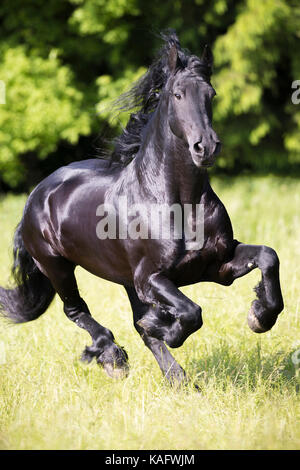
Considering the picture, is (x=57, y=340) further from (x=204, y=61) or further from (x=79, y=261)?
(x=204, y=61)

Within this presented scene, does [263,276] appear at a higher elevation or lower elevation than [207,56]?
lower

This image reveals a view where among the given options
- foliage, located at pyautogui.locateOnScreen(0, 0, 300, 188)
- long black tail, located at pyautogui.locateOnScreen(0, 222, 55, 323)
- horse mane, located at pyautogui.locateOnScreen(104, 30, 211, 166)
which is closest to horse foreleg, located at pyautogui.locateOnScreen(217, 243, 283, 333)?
horse mane, located at pyautogui.locateOnScreen(104, 30, 211, 166)

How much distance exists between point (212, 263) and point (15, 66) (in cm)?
1214

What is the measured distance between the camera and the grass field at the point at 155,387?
329cm

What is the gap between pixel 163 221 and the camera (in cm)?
371

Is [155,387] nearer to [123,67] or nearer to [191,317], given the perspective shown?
[191,317]

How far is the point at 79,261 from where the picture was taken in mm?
4562

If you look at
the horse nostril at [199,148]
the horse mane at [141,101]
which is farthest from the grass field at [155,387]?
the horse nostril at [199,148]

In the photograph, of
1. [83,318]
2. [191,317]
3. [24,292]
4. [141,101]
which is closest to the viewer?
[191,317]

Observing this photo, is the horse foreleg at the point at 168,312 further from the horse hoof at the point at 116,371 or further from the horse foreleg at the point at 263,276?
the horse hoof at the point at 116,371

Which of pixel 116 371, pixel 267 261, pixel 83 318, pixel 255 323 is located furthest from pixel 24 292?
pixel 267 261

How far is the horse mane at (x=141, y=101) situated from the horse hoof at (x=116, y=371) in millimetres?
1327

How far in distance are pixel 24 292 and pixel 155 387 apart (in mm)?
1583

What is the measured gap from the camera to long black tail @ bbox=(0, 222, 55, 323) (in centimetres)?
522
